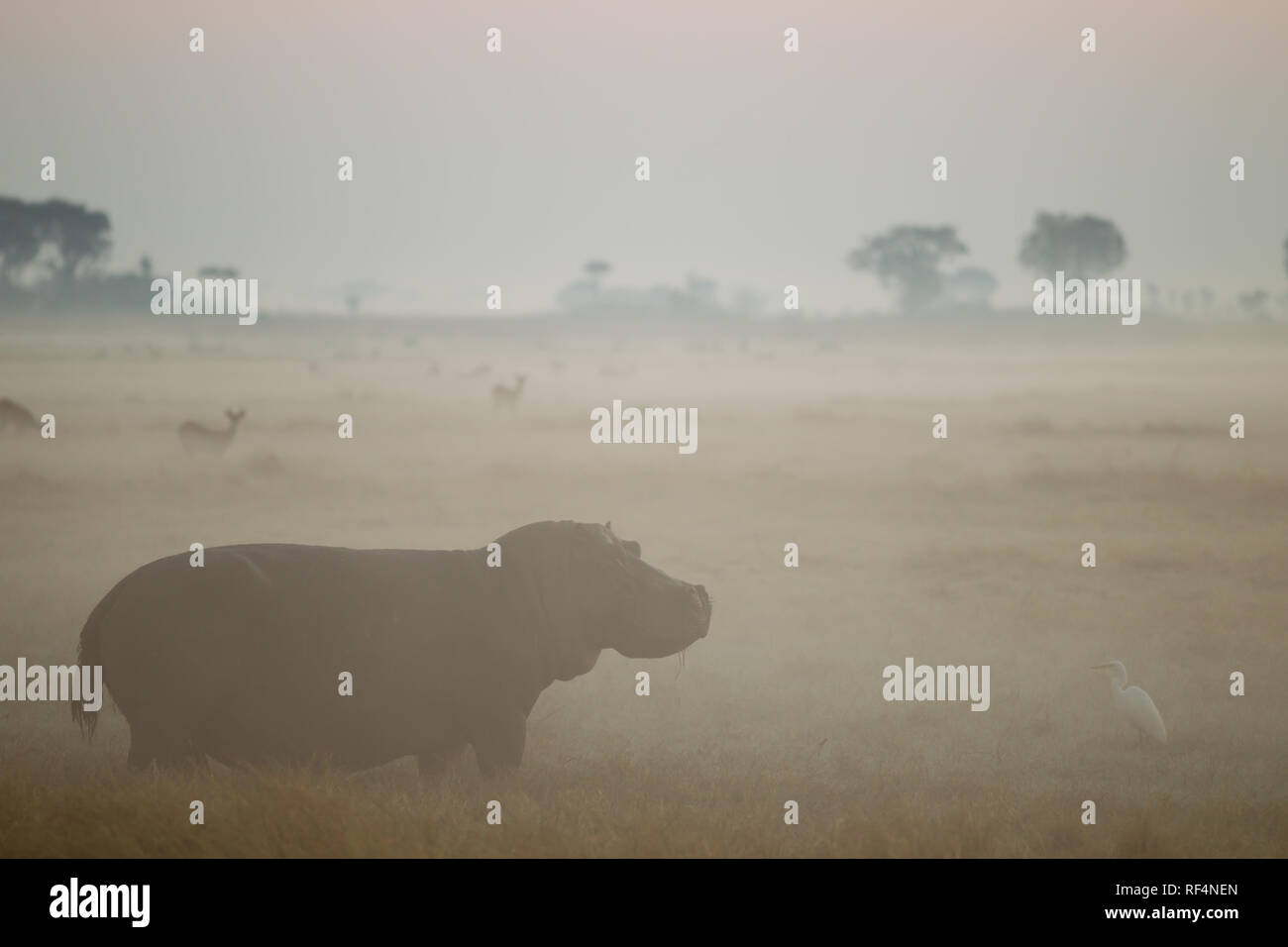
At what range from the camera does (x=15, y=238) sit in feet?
99.8

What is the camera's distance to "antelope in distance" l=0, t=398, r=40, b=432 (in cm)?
2134

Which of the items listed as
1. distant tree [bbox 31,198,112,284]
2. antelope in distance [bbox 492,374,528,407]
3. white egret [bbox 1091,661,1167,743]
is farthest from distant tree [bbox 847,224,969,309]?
white egret [bbox 1091,661,1167,743]

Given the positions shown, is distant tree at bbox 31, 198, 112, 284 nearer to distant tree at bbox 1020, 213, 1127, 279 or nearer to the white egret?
distant tree at bbox 1020, 213, 1127, 279

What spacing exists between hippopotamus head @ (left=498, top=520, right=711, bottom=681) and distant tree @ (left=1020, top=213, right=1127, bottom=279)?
26778mm

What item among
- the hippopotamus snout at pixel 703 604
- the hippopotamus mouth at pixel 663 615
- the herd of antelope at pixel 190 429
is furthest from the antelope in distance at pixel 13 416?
the hippopotamus snout at pixel 703 604

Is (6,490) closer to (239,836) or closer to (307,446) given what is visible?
(307,446)

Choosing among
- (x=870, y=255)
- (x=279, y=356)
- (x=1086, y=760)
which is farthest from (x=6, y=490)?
(x=870, y=255)

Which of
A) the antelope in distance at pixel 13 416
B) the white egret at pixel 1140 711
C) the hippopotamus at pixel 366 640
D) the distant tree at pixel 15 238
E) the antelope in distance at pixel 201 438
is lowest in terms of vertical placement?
the white egret at pixel 1140 711

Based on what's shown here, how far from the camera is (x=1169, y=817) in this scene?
25.4ft

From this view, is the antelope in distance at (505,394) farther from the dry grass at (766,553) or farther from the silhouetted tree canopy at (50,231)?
the silhouetted tree canopy at (50,231)

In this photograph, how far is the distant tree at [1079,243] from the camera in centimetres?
3275

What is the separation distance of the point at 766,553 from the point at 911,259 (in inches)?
895

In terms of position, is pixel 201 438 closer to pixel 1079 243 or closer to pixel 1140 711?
pixel 1140 711

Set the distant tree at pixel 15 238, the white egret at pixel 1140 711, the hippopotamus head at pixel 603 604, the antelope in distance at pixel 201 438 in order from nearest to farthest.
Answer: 1. the hippopotamus head at pixel 603 604
2. the white egret at pixel 1140 711
3. the antelope in distance at pixel 201 438
4. the distant tree at pixel 15 238
